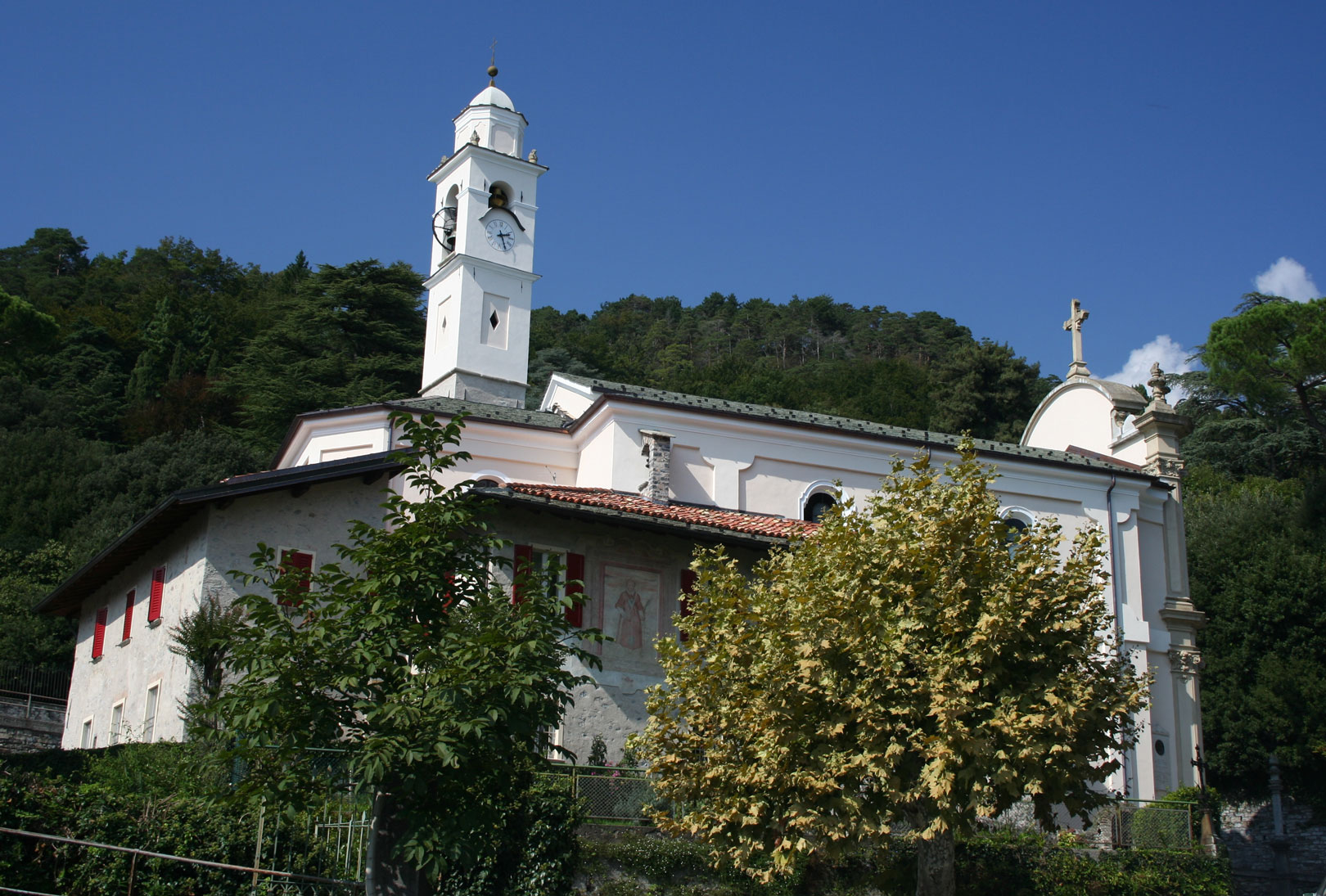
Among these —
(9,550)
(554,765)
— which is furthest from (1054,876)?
(9,550)

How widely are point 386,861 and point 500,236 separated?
2833cm

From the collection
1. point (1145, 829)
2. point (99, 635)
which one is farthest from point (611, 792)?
point (99, 635)

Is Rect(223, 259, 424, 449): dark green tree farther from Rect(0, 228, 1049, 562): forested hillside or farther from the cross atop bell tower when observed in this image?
the cross atop bell tower

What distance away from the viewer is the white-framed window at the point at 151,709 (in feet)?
72.8

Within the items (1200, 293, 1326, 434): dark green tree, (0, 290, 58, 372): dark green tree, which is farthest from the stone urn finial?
(0, 290, 58, 372): dark green tree

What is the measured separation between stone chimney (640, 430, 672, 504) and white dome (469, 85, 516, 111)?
18.1m

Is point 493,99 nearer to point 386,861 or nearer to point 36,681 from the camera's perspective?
point 36,681

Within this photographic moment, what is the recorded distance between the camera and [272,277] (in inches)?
2990

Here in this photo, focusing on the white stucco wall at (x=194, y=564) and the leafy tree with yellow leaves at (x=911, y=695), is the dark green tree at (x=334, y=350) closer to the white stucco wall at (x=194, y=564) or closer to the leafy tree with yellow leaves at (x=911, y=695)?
the white stucco wall at (x=194, y=564)

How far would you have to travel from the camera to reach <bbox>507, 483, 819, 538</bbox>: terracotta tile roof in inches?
855

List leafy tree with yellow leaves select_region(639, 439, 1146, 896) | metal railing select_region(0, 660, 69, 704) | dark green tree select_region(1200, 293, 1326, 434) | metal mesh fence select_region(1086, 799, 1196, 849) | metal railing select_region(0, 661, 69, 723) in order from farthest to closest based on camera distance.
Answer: dark green tree select_region(1200, 293, 1326, 434) < metal railing select_region(0, 660, 69, 704) < metal railing select_region(0, 661, 69, 723) < metal mesh fence select_region(1086, 799, 1196, 849) < leafy tree with yellow leaves select_region(639, 439, 1146, 896)

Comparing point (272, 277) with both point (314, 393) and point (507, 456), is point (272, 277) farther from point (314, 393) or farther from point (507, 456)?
point (507, 456)

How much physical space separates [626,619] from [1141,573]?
45.1 ft

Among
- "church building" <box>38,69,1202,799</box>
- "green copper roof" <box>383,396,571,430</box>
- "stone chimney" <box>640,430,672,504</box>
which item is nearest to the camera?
"church building" <box>38,69,1202,799</box>
